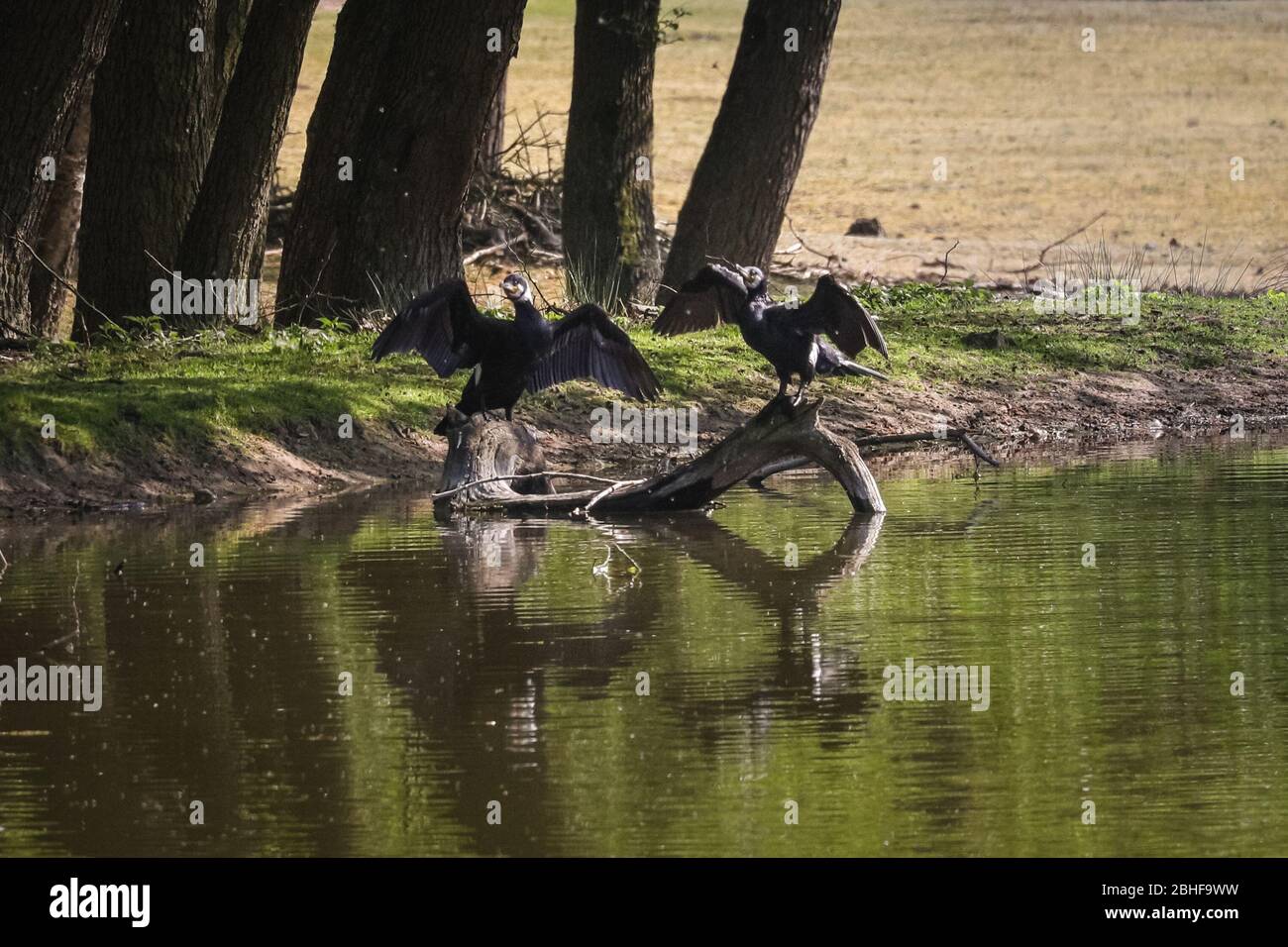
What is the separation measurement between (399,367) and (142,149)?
9.29ft

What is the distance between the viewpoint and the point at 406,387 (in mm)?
14500

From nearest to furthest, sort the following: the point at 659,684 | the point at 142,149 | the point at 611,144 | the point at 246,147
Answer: the point at 659,684, the point at 246,147, the point at 142,149, the point at 611,144

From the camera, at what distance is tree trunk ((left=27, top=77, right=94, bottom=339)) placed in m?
16.8

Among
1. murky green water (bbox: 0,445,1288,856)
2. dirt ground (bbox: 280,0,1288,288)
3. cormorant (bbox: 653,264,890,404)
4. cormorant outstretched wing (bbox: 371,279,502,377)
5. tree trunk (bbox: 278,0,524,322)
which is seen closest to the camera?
murky green water (bbox: 0,445,1288,856)

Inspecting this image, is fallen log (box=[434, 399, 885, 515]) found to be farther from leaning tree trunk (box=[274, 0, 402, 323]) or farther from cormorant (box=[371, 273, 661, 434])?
leaning tree trunk (box=[274, 0, 402, 323])

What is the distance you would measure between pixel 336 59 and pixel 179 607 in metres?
7.85

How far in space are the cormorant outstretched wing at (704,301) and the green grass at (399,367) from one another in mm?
2134

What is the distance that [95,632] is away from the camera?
28.1ft

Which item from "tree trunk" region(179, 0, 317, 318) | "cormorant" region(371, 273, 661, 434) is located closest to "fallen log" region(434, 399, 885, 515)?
"cormorant" region(371, 273, 661, 434)

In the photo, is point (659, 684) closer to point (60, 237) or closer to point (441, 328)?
point (441, 328)

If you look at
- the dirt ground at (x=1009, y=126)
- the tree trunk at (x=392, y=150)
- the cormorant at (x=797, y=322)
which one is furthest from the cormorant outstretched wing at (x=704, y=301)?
the dirt ground at (x=1009, y=126)

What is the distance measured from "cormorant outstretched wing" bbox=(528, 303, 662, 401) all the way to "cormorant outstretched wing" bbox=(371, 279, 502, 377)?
0.36m

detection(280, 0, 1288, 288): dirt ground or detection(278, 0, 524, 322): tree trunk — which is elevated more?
detection(280, 0, 1288, 288): dirt ground

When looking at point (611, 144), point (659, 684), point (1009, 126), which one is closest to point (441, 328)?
point (659, 684)
